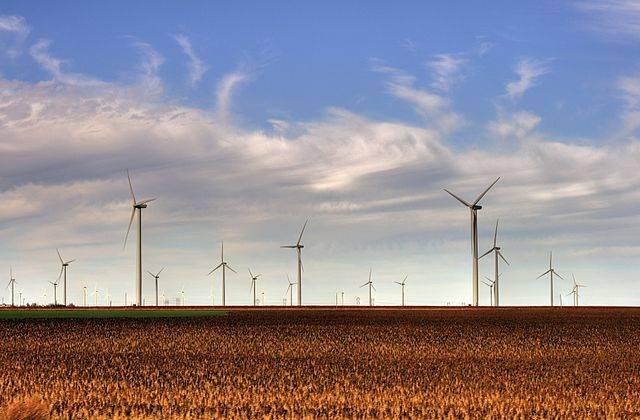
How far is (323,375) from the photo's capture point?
26844 millimetres

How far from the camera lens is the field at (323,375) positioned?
66.1 feet

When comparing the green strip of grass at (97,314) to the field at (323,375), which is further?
the green strip of grass at (97,314)

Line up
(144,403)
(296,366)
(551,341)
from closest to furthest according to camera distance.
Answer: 1. (144,403)
2. (296,366)
3. (551,341)

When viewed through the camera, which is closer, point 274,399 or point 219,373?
point 274,399

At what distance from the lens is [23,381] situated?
24.8 m

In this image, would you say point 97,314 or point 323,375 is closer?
point 323,375

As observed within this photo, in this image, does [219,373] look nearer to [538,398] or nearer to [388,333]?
[538,398]

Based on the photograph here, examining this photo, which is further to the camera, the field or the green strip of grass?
the green strip of grass

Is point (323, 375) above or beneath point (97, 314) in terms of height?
beneath

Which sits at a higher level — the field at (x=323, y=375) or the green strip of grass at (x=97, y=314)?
the green strip of grass at (x=97, y=314)

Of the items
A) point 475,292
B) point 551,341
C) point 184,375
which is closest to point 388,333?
point 551,341

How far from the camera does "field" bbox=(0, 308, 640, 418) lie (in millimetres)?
20156

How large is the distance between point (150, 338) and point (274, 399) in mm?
24278

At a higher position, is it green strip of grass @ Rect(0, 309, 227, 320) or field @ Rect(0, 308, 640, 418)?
green strip of grass @ Rect(0, 309, 227, 320)
